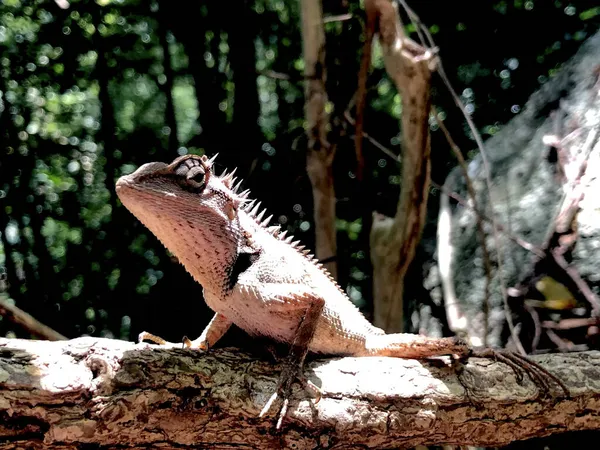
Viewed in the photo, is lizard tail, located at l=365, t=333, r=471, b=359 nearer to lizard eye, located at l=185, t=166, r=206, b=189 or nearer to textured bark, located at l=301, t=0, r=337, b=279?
lizard eye, located at l=185, t=166, r=206, b=189

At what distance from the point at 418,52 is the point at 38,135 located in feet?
8.74

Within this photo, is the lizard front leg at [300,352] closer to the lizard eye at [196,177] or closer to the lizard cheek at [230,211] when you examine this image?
the lizard cheek at [230,211]

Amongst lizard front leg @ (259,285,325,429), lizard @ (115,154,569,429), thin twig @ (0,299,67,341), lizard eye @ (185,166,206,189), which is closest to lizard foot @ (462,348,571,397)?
lizard @ (115,154,569,429)

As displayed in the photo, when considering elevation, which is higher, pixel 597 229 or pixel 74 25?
pixel 74 25

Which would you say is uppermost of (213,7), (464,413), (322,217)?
(213,7)

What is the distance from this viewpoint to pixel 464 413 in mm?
1770

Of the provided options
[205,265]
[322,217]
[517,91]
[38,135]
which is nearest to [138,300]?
[38,135]

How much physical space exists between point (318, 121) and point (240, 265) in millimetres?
1401

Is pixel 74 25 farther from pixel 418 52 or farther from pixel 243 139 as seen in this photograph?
pixel 418 52

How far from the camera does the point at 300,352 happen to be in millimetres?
1745

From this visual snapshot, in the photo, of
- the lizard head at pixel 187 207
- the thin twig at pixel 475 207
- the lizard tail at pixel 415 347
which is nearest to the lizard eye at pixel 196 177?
the lizard head at pixel 187 207

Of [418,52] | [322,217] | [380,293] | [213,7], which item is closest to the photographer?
[418,52]

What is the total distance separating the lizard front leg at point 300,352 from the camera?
1615 mm

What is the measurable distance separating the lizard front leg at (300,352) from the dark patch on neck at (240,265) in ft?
0.61
